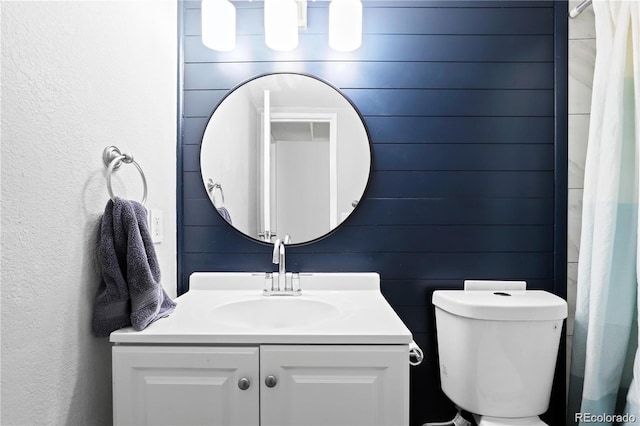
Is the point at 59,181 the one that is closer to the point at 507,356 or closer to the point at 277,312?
the point at 277,312

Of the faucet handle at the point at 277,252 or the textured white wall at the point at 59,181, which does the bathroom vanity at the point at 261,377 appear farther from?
the faucet handle at the point at 277,252

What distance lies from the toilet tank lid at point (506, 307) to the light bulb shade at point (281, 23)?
1.08 metres

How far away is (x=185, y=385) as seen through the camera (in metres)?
0.89

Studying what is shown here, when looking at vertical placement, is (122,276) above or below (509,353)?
above

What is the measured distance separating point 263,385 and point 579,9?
1.68 m

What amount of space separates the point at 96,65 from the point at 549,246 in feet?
5.33

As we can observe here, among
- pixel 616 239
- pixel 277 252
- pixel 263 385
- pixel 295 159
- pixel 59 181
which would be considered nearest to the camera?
pixel 59 181

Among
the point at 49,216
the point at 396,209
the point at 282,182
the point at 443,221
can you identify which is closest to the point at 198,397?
the point at 49,216

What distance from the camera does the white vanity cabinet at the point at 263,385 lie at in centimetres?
88

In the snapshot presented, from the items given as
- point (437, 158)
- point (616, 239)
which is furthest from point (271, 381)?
point (616, 239)

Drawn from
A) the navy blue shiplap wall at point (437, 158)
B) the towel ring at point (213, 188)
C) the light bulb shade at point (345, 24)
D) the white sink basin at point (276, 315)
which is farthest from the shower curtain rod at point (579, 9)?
the towel ring at point (213, 188)

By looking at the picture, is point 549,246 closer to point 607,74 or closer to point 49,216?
point 607,74

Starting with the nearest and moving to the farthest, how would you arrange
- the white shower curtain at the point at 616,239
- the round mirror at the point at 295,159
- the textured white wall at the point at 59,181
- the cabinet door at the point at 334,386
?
the textured white wall at the point at 59,181
the cabinet door at the point at 334,386
the white shower curtain at the point at 616,239
the round mirror at the point at 295,159

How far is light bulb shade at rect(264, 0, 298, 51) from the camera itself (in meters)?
1.28
